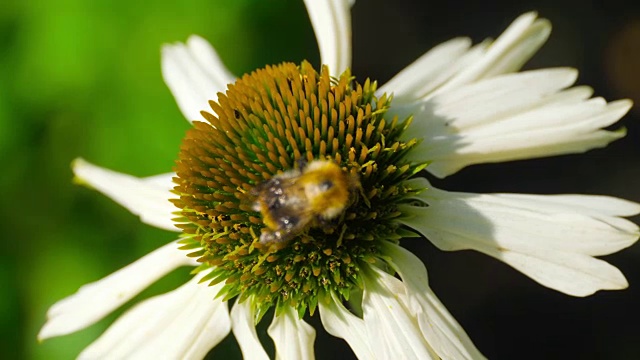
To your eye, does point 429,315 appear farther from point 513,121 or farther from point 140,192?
point 140,192

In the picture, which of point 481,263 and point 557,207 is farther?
point 481,263

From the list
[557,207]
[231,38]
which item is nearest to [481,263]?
[231,38]

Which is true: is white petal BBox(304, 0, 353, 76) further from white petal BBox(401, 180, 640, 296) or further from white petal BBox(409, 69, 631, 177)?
white petal BBox(401, 180, 640, 296)

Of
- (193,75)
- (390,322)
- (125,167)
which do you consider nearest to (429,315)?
(390,322)

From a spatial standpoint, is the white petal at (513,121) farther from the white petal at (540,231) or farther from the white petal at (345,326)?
the white petal at (345,326)

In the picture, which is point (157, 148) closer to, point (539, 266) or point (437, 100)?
point (437, 100)

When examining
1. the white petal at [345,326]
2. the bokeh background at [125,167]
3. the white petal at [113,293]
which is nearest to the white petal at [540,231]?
the white petal at [345,326]
